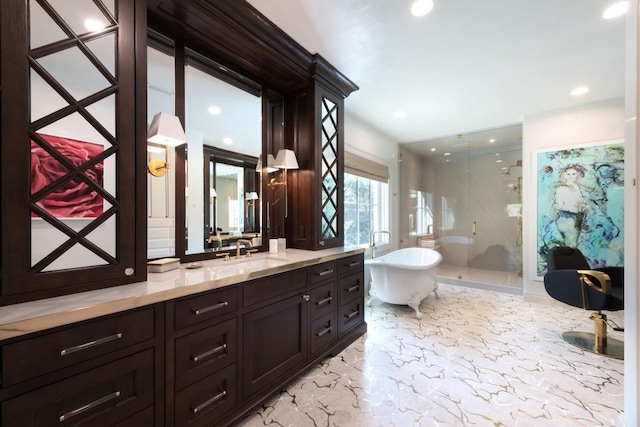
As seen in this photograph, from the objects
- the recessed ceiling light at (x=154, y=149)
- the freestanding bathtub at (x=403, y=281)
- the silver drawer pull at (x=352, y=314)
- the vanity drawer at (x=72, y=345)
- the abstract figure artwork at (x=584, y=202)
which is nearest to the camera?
the vanity drawer at (x=72, y=345)

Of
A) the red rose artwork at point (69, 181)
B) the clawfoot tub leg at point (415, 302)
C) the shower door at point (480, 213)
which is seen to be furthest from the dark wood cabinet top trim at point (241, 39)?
the shower door at point (480, 213)

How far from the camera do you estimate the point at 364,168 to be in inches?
154

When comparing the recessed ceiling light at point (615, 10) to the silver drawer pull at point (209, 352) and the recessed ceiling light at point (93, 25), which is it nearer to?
the recessed ceiling light at point (93, 25)

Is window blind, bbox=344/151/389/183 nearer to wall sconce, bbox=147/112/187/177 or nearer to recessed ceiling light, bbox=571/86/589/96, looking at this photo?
wall sconce, bbox=147/112/187/177

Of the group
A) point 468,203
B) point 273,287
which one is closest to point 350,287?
point 273,287

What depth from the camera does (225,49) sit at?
76.6 inches

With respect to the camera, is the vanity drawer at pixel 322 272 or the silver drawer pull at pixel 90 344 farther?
the vanity drawer at pixel 322 272

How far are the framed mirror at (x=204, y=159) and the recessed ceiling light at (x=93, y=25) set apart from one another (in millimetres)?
433

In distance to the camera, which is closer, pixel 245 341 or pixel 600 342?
pixel 245 341

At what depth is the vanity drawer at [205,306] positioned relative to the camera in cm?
123

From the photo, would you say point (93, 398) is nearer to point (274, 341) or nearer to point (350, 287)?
point (274, 341)

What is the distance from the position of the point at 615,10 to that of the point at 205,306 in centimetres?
334

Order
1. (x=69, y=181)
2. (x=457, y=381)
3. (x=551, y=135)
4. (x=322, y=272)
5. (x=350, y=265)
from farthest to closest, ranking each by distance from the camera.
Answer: (x=551, y=135), (x=350, y=265), (x=322, y=272), (x=457, y=381), (x=69, y=181)

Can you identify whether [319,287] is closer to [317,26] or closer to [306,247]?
[306,247]
